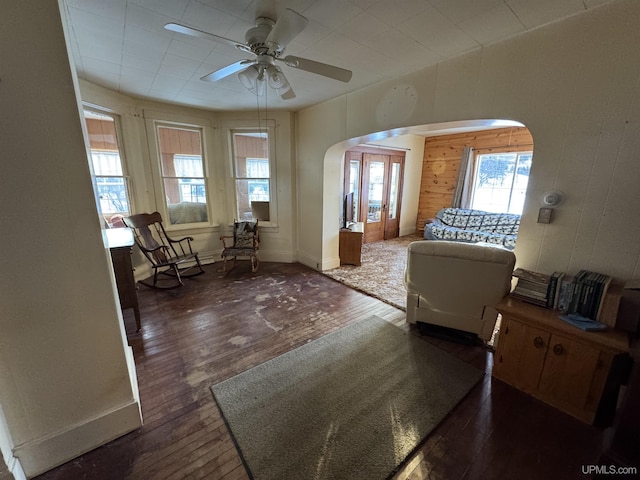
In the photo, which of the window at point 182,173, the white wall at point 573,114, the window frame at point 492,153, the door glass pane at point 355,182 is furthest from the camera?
the door glass pane at point 355,182

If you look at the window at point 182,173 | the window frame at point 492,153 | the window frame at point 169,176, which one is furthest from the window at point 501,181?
the window at point 182,173

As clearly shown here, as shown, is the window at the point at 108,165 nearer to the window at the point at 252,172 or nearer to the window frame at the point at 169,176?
the window frame at the point at 169,176

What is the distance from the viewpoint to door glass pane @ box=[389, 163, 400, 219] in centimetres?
634

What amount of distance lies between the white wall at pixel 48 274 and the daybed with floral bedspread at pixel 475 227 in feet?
18.3

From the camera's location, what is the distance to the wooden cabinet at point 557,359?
5.07 feet

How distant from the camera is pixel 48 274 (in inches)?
47.8

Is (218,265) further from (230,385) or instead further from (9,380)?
(9,380)

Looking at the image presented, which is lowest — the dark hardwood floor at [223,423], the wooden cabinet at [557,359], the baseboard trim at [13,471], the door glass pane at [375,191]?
the dark hardwood floor at [223,423]

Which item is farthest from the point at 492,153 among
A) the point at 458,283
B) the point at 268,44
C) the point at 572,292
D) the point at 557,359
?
the point at 268,44

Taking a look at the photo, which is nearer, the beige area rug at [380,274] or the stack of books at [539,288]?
the stack of books at [539,288]

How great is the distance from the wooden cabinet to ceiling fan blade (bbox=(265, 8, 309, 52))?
2294 millimetres

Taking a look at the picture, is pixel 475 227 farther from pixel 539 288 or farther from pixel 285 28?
pixel 285 28

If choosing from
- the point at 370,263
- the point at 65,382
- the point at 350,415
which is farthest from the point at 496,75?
the point at 65,382

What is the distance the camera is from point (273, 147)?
439cm
